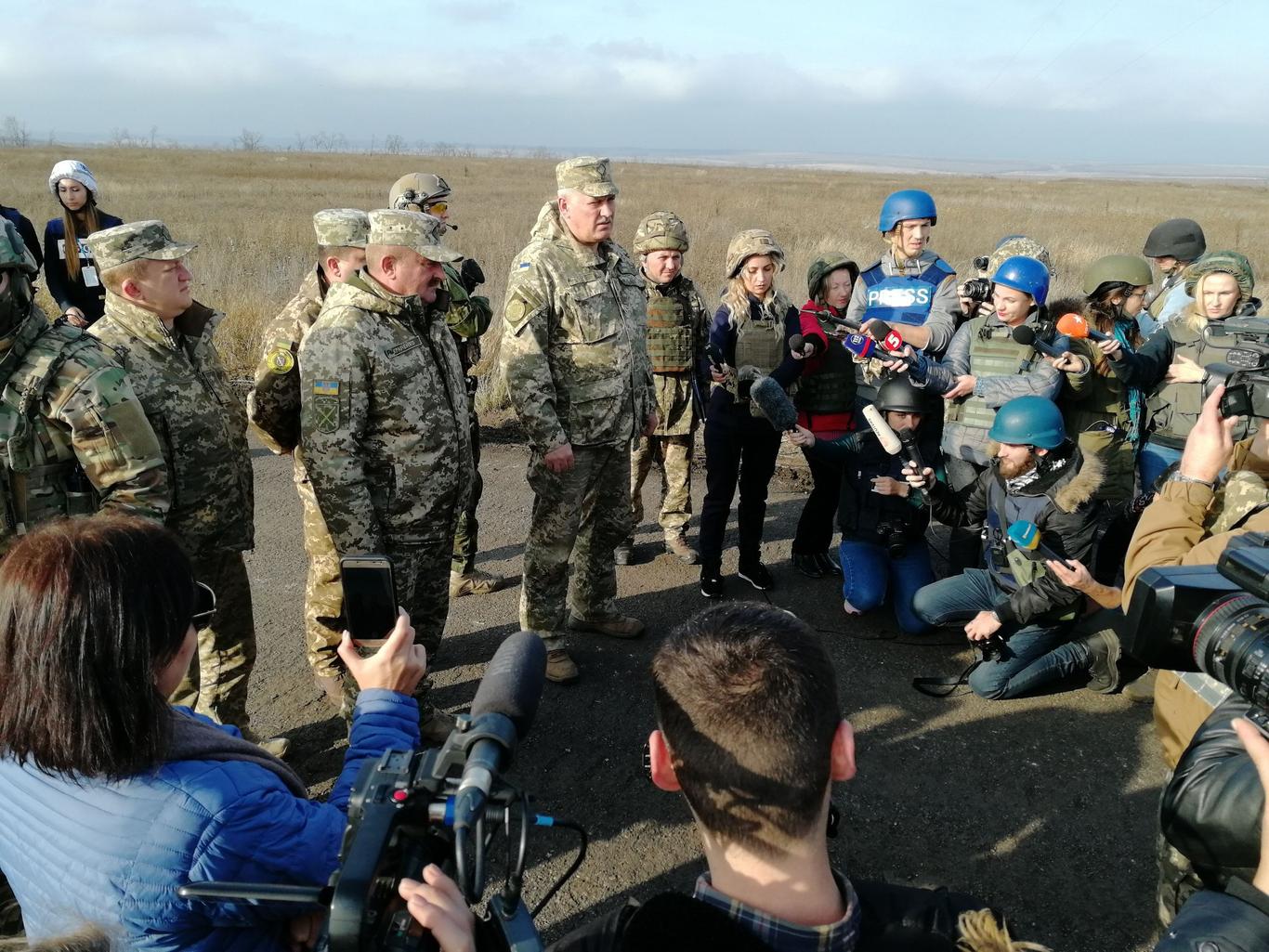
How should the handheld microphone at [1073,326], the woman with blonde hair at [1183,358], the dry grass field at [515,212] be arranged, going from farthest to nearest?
the dry grass field at [515,212]
the woman with blonde hair at [1183,358]
the handheld microphone at [1073,326]

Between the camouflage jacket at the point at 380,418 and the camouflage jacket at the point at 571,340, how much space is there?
0.49 meters

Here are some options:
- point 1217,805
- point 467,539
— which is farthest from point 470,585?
point 1217,805

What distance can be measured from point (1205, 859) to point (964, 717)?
93.8 inches

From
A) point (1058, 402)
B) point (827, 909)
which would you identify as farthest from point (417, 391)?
point (1058, 402)

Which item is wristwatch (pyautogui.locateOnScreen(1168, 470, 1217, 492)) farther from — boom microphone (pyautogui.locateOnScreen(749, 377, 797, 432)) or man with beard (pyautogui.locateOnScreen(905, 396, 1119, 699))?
boom microphone (pyautogui.locateOnScreen(749, 377, 797, 432))

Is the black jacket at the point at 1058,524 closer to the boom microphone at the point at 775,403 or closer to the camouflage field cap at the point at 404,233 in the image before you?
the boom microphone at the point at 775,403

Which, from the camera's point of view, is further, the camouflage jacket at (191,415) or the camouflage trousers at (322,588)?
the camouflage trousers at (322,588)

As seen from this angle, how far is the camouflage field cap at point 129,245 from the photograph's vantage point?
302cm

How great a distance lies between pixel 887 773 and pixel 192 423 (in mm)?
3120

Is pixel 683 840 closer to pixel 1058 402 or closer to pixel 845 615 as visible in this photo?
pixel 845 615

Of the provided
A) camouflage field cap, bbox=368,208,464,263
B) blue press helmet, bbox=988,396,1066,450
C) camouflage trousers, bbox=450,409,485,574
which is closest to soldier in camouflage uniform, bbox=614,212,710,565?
camouflage trousers, bbox=450,409,485,574

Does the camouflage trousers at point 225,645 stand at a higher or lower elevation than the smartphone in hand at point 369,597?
lower

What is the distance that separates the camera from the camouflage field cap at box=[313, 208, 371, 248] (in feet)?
12.6

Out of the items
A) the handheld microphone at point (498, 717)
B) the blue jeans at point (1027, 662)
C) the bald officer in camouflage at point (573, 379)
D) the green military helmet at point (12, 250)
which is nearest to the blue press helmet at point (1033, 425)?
the blue jeans at point (1027, 662)
